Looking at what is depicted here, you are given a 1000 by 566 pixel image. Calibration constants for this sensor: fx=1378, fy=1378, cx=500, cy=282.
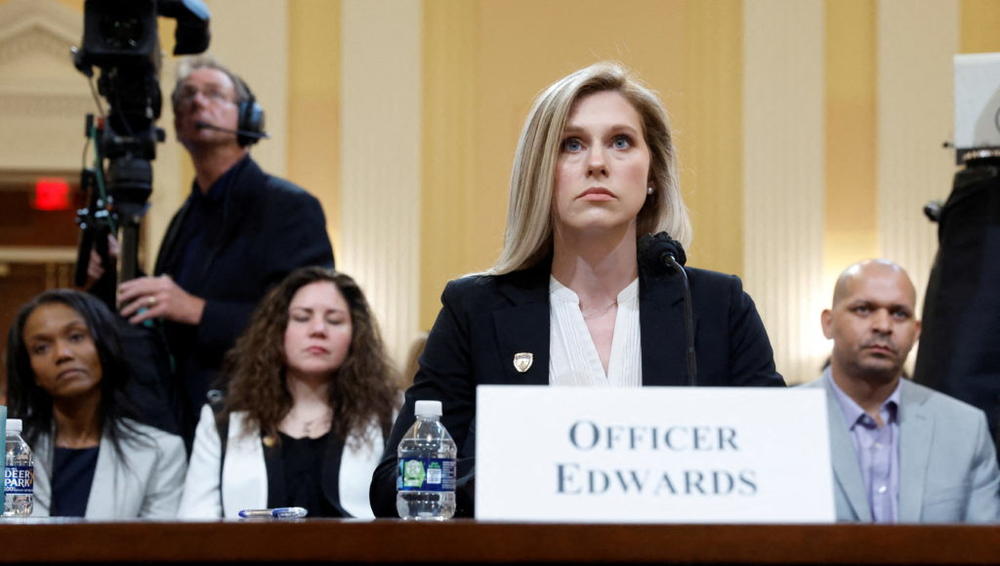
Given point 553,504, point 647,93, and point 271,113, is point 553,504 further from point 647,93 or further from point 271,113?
point 271,113

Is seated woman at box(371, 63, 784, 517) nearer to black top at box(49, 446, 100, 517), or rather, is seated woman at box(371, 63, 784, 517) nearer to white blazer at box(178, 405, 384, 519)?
white blazer at box(178, 405, 384, 519)

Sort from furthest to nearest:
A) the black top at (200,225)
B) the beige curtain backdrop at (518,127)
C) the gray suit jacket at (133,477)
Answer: the beige curtain backdrop at (518,127), the black top at (200,225), the gray suit jacket at (133,477)

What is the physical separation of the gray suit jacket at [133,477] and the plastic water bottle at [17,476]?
981 millimetres

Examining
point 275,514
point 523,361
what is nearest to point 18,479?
point 275,514

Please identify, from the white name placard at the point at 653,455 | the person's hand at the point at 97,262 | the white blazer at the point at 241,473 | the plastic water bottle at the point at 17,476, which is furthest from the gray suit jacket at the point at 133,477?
the white name placard at the point at 653,455

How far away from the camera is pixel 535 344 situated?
210cm

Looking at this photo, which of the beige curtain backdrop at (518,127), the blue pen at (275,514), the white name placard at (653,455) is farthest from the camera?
the beige curtain backdrop at (518,127)

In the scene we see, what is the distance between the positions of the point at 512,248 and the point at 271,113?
5.82m

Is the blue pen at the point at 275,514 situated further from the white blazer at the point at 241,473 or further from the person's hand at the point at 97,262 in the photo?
the person's hand at the point at 97,262

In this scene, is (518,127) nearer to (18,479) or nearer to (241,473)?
(241,473)

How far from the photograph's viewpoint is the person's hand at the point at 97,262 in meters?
3.94

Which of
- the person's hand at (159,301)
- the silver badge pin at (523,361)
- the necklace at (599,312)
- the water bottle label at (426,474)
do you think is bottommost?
the water bottle label at (426,474)

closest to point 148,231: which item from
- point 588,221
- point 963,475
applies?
point 963,475

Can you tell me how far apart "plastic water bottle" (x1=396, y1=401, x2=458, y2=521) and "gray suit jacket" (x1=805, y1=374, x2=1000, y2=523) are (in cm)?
134
